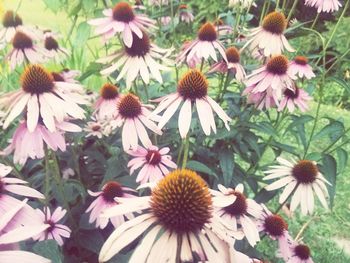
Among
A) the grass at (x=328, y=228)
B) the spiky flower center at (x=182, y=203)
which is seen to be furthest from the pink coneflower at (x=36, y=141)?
the grass at (x=328, y=228)

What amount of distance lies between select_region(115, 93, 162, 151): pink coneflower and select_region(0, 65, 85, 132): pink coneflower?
0.17 m

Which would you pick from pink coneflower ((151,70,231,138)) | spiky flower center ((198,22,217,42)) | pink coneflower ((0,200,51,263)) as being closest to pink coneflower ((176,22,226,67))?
spiky flower center ((198,22,217,42))

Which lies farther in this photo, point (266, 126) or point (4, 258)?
point (266, 126)

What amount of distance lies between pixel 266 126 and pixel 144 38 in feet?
1.38

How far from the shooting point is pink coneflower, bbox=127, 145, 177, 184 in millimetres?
1051

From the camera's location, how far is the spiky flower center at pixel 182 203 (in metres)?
0.57

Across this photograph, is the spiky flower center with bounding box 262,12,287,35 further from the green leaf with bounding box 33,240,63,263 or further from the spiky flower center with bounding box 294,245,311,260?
the green leaf with bounding box 33,240,63,263

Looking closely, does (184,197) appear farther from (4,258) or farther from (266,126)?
(266,126)

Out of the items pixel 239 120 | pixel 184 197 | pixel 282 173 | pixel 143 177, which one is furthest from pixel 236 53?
pixel 184 197

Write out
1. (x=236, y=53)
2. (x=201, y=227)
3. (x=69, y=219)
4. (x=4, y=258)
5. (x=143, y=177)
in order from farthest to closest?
(x=236, y=53) → (x=69, y=219) → (x=143, y=177) → (x=201, y=227) → (x=4, y=258)

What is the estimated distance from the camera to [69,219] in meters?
1.15

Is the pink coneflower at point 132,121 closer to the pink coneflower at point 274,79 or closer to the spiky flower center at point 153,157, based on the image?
the spiky flower center at point 153,157

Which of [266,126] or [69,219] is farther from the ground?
[266,126]

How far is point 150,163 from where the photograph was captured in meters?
1.08
